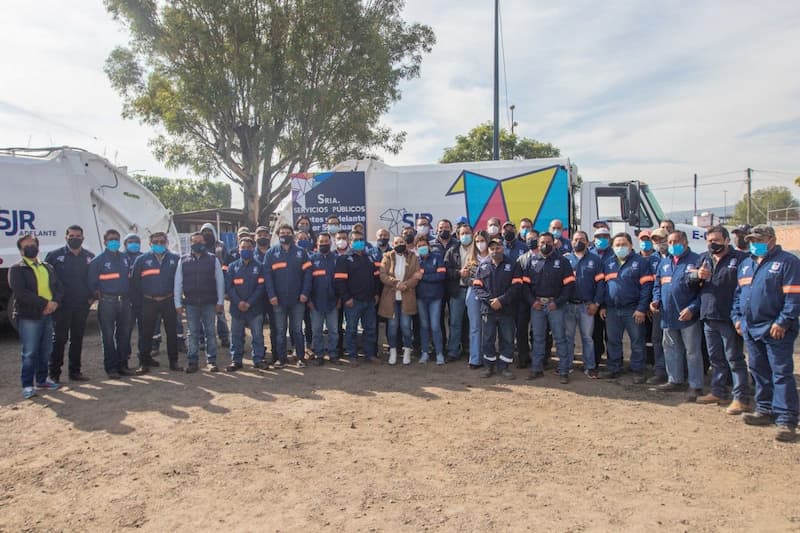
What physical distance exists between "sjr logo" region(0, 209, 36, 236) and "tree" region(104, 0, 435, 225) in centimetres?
899

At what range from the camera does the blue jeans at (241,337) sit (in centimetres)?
730

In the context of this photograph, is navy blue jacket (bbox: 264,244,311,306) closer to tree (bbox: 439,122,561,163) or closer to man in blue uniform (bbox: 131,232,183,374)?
man in blue uniform (bbox: 131,232,183,374)

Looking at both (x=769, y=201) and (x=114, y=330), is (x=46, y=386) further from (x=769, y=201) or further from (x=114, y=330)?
(x=769, y=201)

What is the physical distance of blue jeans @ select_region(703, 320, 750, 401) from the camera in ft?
17.1

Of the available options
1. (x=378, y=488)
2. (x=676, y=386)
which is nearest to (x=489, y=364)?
(x=676, y=386)

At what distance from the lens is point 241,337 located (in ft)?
24.2

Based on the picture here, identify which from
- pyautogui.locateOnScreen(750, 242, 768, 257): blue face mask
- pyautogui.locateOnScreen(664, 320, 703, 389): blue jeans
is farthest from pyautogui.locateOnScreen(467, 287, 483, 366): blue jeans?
pyautogui.locateOnScreen(750, 242, 768, 257): blue face mask

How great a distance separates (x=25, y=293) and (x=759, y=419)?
26.1 feet

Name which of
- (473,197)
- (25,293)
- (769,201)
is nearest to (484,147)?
(473,197)

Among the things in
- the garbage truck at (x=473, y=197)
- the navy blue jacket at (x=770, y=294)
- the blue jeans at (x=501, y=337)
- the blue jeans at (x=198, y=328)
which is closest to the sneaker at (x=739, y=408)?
the navy blue jacket at (x=770, y=294)

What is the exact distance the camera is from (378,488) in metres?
3.73

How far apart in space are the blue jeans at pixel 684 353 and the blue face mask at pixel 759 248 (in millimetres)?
1154

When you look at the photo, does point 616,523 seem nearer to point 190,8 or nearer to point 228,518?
point 228,518

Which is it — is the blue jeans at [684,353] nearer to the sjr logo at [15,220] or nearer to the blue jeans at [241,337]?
the blue jeans at [241,337]
